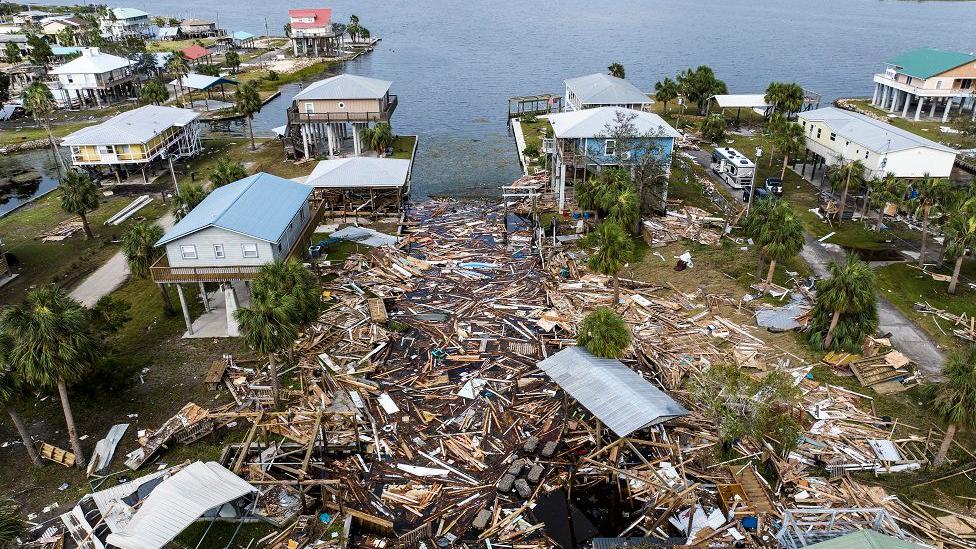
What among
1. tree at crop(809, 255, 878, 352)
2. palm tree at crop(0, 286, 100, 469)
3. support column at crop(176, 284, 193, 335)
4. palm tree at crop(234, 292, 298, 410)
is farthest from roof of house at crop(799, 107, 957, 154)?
palm tree at crop(0, 286, 100, 469)

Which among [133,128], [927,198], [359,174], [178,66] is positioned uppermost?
[178,66]

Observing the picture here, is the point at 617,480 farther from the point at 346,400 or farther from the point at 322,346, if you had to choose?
the point at 322,346

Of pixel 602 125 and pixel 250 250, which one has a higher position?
pixel 602 125

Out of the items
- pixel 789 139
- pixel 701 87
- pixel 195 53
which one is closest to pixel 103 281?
pixel 789 139

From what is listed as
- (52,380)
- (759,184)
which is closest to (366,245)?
(52,380)

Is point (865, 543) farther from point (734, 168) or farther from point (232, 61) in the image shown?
point (232, 61)

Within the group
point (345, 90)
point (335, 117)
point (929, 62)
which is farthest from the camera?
point (929, 62)
